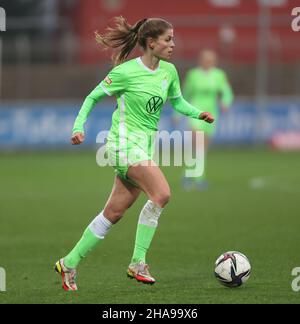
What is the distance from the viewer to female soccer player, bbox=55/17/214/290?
26.5ft

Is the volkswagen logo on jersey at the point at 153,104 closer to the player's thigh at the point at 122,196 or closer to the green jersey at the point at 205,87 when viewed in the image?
the player's thigh at the point at 122,196

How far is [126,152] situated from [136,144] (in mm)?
123

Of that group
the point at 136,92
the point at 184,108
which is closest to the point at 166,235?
the point at 184,108

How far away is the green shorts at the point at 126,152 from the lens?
8086 millimetres

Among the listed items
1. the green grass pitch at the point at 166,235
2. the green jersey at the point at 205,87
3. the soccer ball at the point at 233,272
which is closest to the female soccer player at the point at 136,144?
the green grass pitch at the point at 166,235

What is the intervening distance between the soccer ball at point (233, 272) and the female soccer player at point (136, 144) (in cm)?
60

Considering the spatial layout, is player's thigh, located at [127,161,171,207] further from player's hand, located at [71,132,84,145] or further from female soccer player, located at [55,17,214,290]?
A: player's hand, located at [71,132,84,145]

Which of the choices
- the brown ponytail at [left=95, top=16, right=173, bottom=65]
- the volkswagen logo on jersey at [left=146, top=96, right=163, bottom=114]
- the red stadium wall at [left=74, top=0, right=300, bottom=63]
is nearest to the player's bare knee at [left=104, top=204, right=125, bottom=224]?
the volkswagen logo on jersey at [left=146, top=96, right=163, bottom=114]

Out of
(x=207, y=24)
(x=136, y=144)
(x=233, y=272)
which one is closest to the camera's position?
(x=233, y=272)

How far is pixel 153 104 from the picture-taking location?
324 inches

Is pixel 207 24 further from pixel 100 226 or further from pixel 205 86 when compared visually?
pixel 100 226
